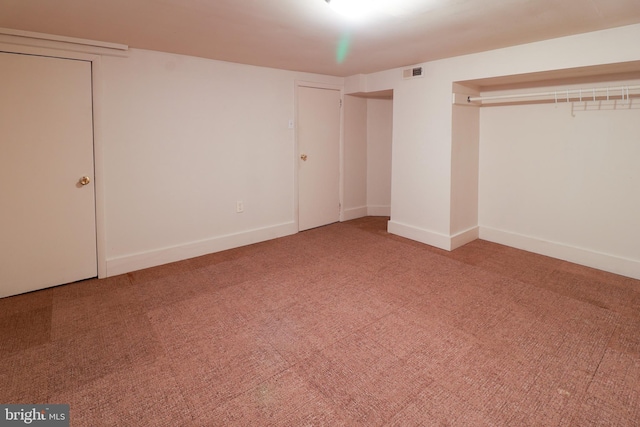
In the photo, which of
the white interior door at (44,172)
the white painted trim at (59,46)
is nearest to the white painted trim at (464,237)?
the white interior door at (44,172)

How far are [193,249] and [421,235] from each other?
2.73 metres

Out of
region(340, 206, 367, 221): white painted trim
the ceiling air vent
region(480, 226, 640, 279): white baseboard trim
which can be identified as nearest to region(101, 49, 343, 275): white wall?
region(340, 206, 367, 221): white painted trim

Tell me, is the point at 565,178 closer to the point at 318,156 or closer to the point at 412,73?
the point at 412,73

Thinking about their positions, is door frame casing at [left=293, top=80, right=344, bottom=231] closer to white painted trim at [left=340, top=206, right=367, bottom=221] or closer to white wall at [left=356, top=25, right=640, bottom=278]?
white painted trim at [left=340, top=206, right=367, bottom=221]

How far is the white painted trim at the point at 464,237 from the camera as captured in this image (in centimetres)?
409

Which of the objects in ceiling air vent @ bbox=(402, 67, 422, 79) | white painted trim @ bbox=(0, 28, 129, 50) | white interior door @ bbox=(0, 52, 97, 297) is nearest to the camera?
white painted trim @ bbox=(0, 28, 129, 50)

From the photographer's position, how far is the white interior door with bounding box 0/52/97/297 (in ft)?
9.21

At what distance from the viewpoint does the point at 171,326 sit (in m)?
2.46

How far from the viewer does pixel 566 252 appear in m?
3.69

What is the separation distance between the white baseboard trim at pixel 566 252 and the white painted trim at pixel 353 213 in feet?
6.15

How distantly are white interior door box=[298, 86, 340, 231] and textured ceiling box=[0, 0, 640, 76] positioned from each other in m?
1.26

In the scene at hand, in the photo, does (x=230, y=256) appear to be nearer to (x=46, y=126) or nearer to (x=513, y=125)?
(x=46, y=126)

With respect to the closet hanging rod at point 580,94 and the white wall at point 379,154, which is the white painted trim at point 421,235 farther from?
the closet hanging rod at point 580,94

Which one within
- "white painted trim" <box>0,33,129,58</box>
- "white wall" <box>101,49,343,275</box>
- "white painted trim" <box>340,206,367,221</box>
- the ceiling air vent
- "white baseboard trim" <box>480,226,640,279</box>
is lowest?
"white baseboard trim" <box>480,226,640,279</box>
